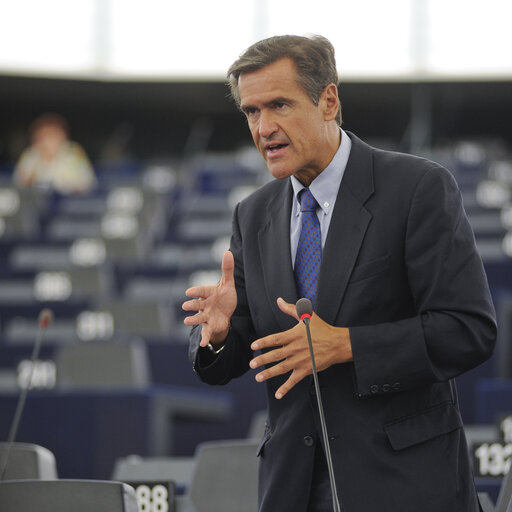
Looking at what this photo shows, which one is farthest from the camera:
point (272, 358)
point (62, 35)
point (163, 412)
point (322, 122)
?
point (62, 35)

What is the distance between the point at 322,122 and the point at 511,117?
47.9 feet

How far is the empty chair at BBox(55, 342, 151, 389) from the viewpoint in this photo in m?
4.75

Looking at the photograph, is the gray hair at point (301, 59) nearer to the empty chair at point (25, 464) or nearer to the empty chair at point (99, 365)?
the empty chair at point (25, 464)

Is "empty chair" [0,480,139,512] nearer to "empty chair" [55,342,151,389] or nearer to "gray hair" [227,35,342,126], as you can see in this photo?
"gray hair" [227,35,342,126]

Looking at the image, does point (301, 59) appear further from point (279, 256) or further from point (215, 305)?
point (215, 305)

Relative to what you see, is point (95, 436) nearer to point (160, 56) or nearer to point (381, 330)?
point (381, 330)

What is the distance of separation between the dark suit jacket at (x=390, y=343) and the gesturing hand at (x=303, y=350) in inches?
1.0

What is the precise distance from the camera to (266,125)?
1.78 m

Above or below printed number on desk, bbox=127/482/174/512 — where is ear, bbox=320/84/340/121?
above

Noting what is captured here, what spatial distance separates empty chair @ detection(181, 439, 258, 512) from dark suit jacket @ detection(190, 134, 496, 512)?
94 cm

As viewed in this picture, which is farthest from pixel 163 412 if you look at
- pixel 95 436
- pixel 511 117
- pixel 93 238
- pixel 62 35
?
pixel 511 117

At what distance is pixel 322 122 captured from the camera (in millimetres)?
1818

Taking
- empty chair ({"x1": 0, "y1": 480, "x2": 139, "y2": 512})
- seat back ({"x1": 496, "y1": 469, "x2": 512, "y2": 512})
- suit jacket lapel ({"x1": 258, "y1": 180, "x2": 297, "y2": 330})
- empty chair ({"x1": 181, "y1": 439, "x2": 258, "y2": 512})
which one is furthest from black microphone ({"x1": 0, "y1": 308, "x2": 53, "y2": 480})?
seat back ({"x1": 496, "y1": 469, "x2": 512, "y2": 512})

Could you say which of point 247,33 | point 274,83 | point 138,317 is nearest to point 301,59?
point 274,83
